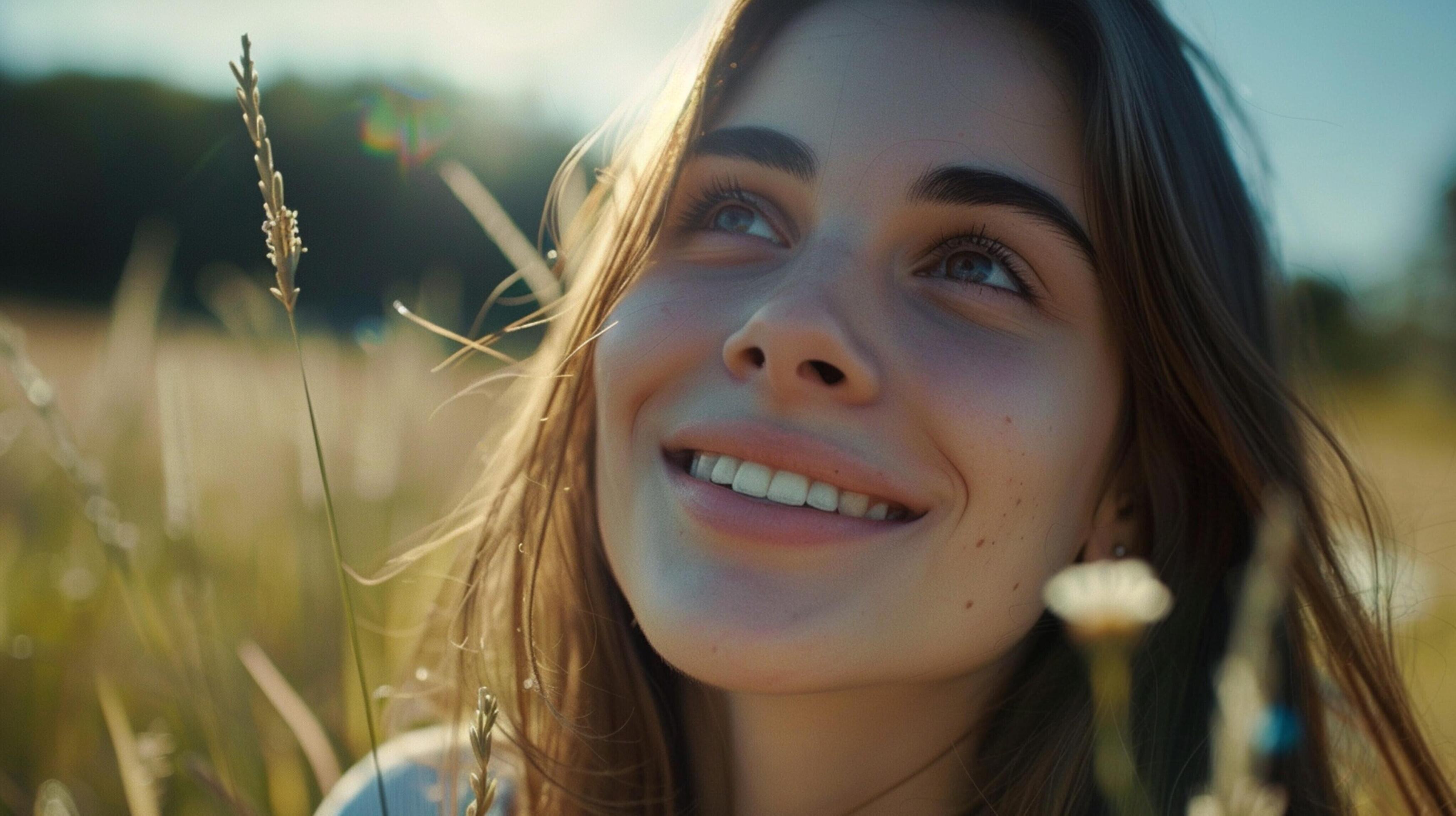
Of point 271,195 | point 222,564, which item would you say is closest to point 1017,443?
point 271,195

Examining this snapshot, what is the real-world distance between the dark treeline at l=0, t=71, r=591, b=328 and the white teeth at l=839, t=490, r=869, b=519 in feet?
46.2

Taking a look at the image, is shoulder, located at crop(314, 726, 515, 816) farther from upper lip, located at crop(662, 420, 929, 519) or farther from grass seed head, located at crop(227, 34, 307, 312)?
grass seed head, located at crop(227, 34, 307, 312)


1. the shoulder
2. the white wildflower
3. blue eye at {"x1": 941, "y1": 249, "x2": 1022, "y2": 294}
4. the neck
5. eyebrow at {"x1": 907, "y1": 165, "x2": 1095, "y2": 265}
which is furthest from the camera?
the shoulder

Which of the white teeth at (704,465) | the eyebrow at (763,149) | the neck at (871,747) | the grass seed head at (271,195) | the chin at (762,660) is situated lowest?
the neck at (871,747)

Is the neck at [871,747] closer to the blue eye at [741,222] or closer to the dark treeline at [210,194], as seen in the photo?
the blue eye at [741,222]

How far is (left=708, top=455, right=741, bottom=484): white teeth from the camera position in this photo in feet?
5.10

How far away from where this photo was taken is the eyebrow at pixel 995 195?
5.08 ft

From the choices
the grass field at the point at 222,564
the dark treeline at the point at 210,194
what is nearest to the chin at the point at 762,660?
the grass field at the point at 222,564

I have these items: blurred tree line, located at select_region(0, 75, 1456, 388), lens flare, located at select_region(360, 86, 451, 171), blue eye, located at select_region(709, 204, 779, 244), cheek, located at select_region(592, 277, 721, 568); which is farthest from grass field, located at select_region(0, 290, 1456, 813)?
blurred tree line, located at select_region(0, 75, 1456, 388)

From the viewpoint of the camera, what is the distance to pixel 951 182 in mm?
1552

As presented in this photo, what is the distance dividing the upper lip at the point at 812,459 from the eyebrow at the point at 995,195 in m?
0.40

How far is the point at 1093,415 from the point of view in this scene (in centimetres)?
167

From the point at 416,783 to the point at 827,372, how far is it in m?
1.28

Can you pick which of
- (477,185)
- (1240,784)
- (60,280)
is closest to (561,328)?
(477,185)
